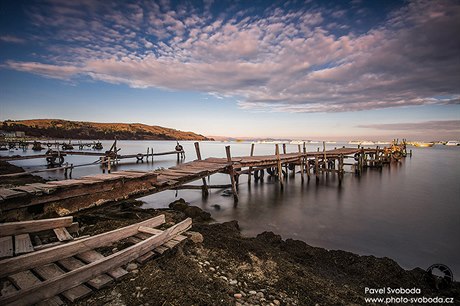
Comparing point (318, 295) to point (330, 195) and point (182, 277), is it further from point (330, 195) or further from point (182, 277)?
point (330, 195)

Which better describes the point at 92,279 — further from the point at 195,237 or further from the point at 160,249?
the point at 195,237

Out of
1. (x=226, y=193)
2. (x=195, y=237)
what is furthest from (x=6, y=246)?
(x=226, y=193)

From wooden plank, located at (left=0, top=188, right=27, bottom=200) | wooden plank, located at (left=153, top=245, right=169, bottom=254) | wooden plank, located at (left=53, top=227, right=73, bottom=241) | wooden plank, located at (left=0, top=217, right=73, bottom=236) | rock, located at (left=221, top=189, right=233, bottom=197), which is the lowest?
rock, located at (left=221, top=189, right=233, bottom=197)

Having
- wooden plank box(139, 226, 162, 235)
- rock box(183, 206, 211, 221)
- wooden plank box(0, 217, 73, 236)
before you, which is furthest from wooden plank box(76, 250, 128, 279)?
rock box(183, 206, 211, 221)

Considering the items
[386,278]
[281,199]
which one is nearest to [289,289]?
[386,278]

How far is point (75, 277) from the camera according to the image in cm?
333

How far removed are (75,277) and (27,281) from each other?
0.62 meters

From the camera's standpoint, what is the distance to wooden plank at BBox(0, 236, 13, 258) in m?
3.71

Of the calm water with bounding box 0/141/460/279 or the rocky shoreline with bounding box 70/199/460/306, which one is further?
the calm water with bounding box 0/141/460/279

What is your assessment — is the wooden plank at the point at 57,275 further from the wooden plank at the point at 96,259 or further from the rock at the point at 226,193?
the rock at the point at 226,193

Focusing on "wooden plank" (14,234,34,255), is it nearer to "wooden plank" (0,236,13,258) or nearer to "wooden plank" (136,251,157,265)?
"wooden plank" (0,236,13,258)

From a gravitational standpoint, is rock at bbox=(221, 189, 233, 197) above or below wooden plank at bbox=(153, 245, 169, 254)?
below

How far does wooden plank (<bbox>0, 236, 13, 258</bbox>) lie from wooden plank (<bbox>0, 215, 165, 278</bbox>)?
678mm

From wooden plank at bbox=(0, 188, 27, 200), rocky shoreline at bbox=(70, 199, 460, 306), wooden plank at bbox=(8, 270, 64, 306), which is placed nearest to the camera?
wooden plank at bbox=(8, 270, 64, 306)
